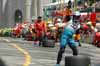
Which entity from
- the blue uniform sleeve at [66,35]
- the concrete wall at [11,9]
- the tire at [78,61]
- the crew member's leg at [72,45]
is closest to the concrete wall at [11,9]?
the concrete wall at [11,9]

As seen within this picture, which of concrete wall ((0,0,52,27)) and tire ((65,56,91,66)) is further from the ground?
tire ((65,56,91,66))

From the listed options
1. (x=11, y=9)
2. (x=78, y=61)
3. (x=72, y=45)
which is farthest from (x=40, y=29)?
(x=11, y=9)

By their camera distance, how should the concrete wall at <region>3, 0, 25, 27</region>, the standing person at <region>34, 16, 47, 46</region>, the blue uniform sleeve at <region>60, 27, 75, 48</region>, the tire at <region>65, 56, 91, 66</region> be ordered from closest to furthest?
the tire at <region>65, 56, 91, 66</region>, the blue uniform sleeve at <region>60, 27, 75, 48</region>, the standing person at <region>34, 16, 47, 46</region>, the concrete wall at <region>3, 0, 25, 27</region>

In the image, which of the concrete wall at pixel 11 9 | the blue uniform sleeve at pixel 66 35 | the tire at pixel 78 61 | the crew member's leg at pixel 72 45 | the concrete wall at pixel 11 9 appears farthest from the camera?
the concrete wall at pixel 11 9

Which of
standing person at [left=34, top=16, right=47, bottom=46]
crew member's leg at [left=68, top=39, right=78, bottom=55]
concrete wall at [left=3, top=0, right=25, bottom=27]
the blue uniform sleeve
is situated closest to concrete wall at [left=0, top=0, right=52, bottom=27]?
concrete wall at [left=3, top=0, right=25, bottom=27]

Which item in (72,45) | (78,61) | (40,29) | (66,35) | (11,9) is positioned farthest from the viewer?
(11,9)

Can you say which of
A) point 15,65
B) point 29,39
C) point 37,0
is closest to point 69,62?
point 15,65

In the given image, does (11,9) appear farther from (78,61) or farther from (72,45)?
(78,61)

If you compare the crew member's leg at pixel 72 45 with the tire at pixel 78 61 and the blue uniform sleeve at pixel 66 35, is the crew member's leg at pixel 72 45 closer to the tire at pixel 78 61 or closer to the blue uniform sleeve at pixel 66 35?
the blue uniform sleeve at pixel 66 35

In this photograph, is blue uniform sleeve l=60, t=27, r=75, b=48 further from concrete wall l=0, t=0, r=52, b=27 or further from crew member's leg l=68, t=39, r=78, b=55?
concrete wall l=0, t=0, r=52, b=27

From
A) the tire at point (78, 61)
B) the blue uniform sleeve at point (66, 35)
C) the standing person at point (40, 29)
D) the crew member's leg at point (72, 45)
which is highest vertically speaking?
the blue uniform sleeve at point (66, 35)

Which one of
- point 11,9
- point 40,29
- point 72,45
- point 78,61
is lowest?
point 11,9

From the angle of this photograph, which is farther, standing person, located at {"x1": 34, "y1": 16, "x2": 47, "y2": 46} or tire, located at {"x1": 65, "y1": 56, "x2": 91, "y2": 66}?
standing person, located at {"x1": 34, "y1": 16, "x2": 47, "y2": 46}

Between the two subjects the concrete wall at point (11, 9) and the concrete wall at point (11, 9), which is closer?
the concrete wall at point (11, 9)
